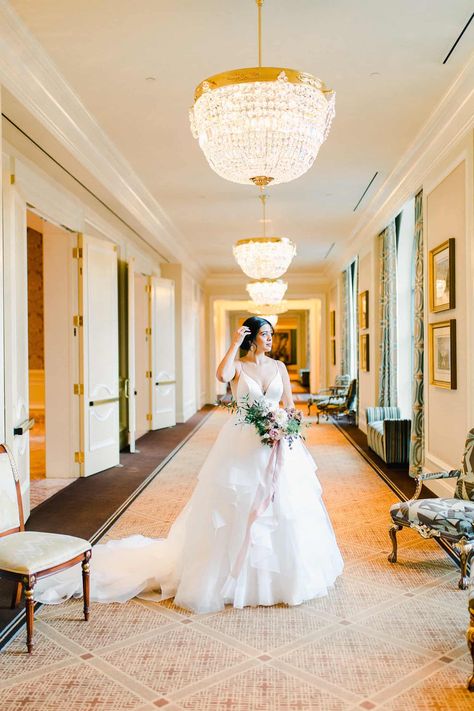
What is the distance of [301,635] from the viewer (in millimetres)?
3193

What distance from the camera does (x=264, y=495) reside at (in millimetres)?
3650

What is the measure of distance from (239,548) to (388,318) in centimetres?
620

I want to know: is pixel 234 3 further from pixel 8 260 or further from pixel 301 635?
pixel 301 635

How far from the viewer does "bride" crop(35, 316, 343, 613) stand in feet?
11.7

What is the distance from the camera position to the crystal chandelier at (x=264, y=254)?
8047mm

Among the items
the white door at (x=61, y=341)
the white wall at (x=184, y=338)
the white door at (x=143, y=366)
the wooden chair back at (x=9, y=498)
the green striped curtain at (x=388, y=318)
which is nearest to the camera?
the wooden chair back at (x=9, y=498)

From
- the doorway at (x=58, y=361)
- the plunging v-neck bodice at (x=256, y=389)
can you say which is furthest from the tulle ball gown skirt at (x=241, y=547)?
the doorway at (x=58, y=361)

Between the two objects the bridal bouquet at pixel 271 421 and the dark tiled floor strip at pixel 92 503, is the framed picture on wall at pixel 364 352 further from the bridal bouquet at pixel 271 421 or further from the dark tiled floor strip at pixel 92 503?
the bridal bouquet at pixel 271 421

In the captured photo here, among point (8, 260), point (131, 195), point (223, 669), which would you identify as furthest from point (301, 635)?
point (131, 195)

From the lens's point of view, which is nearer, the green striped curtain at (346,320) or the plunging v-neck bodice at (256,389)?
the plunging v-neck bodice at (256,389)

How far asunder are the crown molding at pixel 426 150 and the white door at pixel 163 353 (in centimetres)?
407

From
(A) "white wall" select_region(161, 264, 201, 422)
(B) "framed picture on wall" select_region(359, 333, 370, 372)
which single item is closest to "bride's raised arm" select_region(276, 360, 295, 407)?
(B) "framed picture on wall" select_region(359, 333, 370, 372)

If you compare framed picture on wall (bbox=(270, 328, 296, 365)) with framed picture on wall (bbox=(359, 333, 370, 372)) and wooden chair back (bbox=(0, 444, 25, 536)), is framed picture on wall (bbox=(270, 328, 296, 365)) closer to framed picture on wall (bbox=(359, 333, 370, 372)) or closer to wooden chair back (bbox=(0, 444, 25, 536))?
framed picture on wall (bbox=(359, 333, 370, 372))

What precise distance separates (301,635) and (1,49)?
13.4 ft
